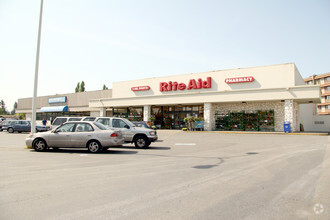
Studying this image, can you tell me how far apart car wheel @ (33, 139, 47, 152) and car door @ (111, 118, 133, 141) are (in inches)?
140

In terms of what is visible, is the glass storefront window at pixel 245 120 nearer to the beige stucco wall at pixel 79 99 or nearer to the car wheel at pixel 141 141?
the car wheel at pixel 141 141

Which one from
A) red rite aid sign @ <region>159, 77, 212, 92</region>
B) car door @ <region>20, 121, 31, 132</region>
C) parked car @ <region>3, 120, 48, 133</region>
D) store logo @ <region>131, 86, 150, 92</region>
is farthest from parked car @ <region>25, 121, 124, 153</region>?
store logo @ <region>131, 86, 150, 92</region>

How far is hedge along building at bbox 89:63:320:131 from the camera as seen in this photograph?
24734 mm

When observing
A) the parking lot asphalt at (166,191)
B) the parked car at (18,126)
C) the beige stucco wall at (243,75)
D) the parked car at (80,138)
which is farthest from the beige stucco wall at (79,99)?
the parking lot asphalt at (166,191)

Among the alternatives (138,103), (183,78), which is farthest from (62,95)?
(183,78)

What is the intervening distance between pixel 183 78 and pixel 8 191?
26420 mm

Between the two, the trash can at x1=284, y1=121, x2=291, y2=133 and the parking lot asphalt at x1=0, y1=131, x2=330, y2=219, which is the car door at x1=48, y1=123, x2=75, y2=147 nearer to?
the parking lot asphalt at x1=0, y1=131, x2=330, y2=219

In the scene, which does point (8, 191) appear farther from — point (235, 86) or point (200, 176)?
point (235, 86)

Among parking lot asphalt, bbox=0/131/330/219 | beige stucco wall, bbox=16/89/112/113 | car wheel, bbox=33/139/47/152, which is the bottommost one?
parking lot asphalt, bbox=0/131/330/219

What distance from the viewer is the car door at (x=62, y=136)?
11.6 metres

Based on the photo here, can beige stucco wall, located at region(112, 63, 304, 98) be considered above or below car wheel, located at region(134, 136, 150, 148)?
above

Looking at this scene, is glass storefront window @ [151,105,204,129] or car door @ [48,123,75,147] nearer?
car door @ [48,123,75,147]

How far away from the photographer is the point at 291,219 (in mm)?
3842

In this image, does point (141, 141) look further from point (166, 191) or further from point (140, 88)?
point (140, 88)
